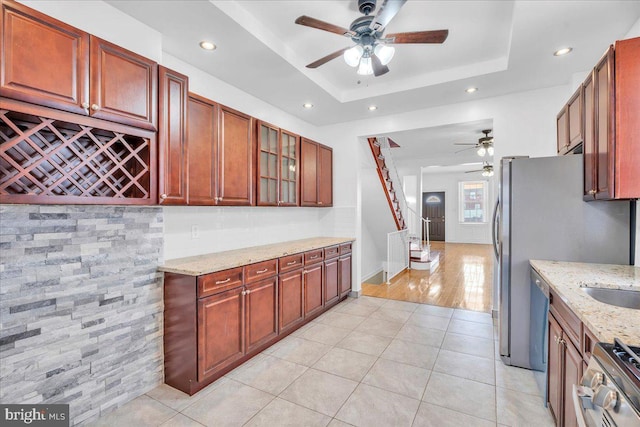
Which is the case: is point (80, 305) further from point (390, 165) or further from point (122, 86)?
point (390, 165)

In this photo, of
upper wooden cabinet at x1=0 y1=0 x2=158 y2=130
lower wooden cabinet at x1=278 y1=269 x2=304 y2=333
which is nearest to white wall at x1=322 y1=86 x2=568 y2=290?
lower wooden cabinet at x1=278 y1=269 x2=304 y2=333

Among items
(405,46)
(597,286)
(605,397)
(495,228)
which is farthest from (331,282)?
(605,397)

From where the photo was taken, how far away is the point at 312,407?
2.08 metres

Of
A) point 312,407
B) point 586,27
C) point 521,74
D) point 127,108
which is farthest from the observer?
point 521,74

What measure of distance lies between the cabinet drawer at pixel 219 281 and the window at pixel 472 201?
10697mm

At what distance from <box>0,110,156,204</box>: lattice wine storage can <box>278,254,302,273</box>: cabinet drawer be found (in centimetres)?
141

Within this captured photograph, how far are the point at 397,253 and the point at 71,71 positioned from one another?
5.64 metres

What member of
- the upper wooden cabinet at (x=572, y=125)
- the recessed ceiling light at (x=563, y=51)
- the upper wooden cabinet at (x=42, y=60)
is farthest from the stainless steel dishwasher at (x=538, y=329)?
the upper wooden cabinet at (x=42, y=60)

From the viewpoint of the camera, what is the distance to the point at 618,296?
1711 mm

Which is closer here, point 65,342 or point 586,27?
point 65,342

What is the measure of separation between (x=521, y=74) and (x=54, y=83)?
3.92 meters

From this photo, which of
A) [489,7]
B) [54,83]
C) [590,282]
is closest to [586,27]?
[489,7]

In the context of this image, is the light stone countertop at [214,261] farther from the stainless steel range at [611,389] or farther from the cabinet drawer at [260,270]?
the stainless steel range at [611,389]

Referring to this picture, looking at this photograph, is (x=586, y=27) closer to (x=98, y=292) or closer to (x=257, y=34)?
(x=257, y=34)
